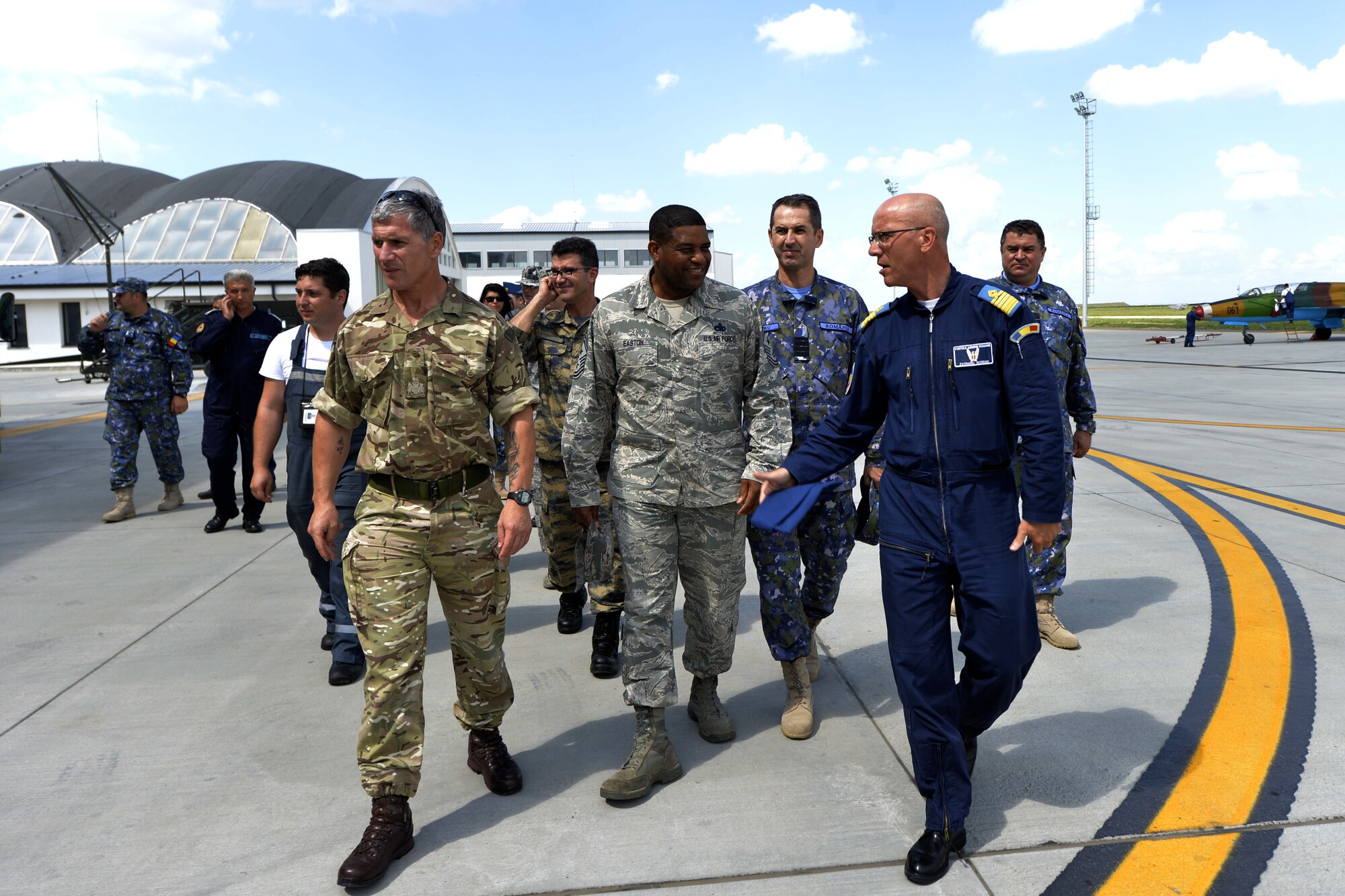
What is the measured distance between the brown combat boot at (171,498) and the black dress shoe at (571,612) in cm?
528

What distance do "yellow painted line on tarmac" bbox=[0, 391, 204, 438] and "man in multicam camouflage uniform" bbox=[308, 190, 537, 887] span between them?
13074mm

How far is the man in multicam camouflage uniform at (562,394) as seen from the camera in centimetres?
466

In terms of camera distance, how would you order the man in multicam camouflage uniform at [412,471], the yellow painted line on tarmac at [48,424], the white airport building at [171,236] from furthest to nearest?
the white airport building at [171,236] → the yellow painted line on tarmac at [48,424] → the man in multicam camouflage uniform at [412,471]

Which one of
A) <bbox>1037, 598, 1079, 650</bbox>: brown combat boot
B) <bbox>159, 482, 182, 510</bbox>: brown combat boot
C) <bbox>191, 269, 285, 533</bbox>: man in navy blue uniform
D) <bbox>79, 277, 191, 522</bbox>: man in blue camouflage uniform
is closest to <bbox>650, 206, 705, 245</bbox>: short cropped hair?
<bbox>1037, 598, 1079, 650</bbox>: brown combat boot

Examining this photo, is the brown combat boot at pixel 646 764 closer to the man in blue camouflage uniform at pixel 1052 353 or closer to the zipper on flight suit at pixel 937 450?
the zipper on flight suit at pixel 937 450

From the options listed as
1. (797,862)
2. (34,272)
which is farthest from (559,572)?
(34,272)

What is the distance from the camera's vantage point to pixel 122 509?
8.02m

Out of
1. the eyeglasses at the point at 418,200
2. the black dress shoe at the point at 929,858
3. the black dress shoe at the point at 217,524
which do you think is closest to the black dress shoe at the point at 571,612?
the eyeglasses at the point at 418,200

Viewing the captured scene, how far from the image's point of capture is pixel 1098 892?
2.51 metres

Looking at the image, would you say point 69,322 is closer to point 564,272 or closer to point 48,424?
point 48,424

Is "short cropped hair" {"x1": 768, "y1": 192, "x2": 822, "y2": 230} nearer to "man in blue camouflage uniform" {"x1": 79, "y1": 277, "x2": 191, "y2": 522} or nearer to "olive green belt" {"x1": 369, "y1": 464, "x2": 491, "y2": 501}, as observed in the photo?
"olive green belt" {"x1": 369, "y1": 464, "x2": 491, "y2": 501}

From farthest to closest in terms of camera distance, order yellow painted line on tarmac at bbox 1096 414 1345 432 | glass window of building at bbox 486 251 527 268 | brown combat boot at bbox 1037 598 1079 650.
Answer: glass window of building at bbox 486 251 527 268, yellow painted line on tarmac at bbox 1096 414 1345 432, brown combat boot at bbox 1037 598 1079 650

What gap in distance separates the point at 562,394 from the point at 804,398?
5.62ft

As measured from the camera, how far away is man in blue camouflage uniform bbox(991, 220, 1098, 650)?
4555 mm
